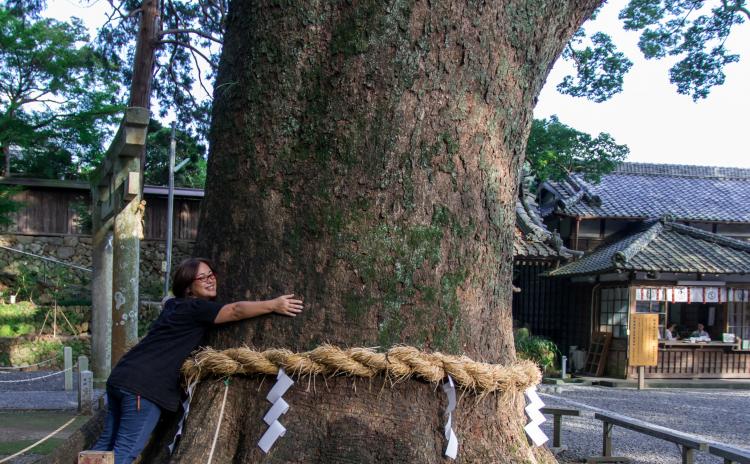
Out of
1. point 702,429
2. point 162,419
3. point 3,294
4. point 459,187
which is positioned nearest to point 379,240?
point 459,187

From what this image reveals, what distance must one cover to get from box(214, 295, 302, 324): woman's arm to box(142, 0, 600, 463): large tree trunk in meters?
0.03

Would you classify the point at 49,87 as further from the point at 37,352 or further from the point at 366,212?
the point at 366,212

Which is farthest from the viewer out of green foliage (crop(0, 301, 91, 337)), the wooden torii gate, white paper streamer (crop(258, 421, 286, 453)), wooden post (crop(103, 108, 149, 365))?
green foliage (crop(0, 301, 91, 337))

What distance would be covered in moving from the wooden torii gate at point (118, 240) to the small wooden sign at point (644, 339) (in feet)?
32.4

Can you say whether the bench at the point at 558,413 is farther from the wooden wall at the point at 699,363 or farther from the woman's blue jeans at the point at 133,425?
the wooden wall at the point at 699,363

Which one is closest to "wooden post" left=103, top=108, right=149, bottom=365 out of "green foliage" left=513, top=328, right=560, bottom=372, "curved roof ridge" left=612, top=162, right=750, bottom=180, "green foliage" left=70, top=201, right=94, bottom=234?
"green foliage" left=513, top=328, right=560, bottom=372

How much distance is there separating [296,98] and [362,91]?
0.23 m

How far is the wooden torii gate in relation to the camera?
816cm

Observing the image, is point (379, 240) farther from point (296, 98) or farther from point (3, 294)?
point (3, 294)

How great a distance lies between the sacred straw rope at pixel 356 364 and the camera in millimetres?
2062

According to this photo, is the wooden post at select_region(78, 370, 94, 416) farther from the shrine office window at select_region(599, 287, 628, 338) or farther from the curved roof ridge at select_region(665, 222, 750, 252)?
the curved roof ridge at select_region(665, 222, 750, 252)

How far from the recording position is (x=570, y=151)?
16906 millimetres

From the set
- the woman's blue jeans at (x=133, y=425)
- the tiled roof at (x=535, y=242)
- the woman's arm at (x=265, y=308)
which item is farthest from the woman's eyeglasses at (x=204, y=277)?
the tiled roof at (x=535, y=242)

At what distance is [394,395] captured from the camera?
2.11m
